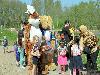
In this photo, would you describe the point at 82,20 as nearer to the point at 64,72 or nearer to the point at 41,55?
the point at 64,72

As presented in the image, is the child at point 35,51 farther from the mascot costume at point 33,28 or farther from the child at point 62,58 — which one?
the child at point 62,58

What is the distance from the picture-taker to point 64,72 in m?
11.6

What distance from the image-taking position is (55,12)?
2574 inches

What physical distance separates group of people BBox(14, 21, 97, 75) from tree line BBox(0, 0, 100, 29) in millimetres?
30098


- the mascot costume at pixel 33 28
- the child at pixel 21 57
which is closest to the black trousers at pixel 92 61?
the mascot costume at pixel 33 28

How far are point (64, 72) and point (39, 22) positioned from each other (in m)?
4.20

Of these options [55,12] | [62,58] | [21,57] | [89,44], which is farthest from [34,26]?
[55,12]

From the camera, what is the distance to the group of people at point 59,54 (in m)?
7.59

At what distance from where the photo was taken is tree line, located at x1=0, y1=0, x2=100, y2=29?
46750 mm

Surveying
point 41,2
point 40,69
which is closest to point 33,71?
point 40,69

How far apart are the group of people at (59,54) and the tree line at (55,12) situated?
30098 mm

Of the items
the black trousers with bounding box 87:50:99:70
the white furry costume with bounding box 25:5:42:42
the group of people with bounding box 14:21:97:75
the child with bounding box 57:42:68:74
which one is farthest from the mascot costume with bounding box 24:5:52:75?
the child with bounding box 57:42:68:74

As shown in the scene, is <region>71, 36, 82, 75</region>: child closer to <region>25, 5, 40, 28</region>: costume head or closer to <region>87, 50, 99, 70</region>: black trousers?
<region>87, 50, 99, 70</region>: black trousers

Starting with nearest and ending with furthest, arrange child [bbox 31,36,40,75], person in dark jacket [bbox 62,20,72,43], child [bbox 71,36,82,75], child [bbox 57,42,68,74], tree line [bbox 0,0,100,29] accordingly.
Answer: child [bbox 31,36,40,75], child [bbox 71,36,82,75], person in dark jacket [bbox 62,20,72,43], child [bbox 57,42,68,74], tree line [bbox 0,0,100,29]
